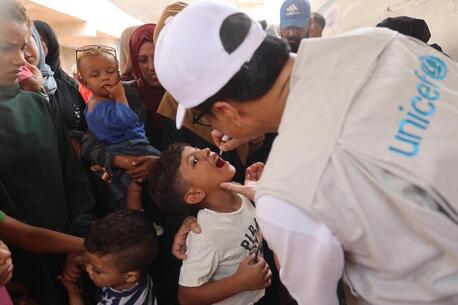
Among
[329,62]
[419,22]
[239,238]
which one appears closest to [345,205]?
[329,62]

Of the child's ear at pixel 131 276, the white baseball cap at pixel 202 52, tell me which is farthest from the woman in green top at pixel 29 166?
the white baseball cap at pixel 202 52

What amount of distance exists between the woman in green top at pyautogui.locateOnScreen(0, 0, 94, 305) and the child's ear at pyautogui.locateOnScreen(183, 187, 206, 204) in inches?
23.2

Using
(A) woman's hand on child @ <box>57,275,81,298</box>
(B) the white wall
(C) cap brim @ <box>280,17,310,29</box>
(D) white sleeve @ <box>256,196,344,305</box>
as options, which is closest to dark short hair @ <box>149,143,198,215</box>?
(A) woman's hand on child @ <box>57,275,81,298</box>

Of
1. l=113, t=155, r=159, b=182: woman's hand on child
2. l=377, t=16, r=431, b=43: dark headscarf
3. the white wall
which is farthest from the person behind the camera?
the white wall

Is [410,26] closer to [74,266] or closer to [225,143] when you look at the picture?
[225,143]

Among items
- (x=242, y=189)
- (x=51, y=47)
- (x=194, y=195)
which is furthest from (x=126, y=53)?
(x=242, y=189)

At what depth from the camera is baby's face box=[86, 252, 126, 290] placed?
142 cm

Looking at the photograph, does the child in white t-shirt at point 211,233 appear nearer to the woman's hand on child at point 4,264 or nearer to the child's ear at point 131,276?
the child's ear at point 131,276

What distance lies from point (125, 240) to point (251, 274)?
55 cm

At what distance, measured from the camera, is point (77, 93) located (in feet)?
8.39

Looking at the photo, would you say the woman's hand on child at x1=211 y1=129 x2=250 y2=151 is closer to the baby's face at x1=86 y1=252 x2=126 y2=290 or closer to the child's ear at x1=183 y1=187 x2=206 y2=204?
the child's ear at x1=183 y1=187 x2=206 y2=204

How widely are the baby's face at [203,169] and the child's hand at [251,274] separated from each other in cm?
36

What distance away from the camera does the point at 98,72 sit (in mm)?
1836

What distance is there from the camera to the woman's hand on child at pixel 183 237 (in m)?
1.46
